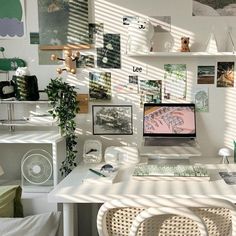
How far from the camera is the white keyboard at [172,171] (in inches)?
73.3

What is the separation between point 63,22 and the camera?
2.29 metres

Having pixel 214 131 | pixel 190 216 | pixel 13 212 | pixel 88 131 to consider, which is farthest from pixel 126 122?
pixel 190 216

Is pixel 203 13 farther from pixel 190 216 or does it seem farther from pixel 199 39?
pixel 190 216

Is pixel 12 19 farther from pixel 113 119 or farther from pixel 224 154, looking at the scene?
pixel 224 154

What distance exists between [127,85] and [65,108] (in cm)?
43

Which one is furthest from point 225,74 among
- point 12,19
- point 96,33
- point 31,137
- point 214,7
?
point 12,19

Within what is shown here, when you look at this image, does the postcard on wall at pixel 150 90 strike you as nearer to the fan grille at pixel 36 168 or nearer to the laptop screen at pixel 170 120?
the laptop screen at pixel 170 120

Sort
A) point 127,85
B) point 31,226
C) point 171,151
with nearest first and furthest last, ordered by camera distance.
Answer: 1. point 31,226
2. point 171,151
3. point 127,85

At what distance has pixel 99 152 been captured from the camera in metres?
2.30

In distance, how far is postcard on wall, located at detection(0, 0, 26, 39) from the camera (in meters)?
2.31

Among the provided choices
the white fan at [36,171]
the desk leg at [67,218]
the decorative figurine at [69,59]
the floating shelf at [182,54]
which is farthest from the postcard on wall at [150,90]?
the desk leg at [67,218]

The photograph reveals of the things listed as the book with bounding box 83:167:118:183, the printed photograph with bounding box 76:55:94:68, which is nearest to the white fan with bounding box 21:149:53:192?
the book with bounding box 83:167:118:183

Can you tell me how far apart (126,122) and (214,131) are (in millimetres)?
564

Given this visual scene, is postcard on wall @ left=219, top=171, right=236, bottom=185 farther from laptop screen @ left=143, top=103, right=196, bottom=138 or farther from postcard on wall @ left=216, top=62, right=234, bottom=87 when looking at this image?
postcard on wall @ left=216, top=62, right=234, bottom=87
